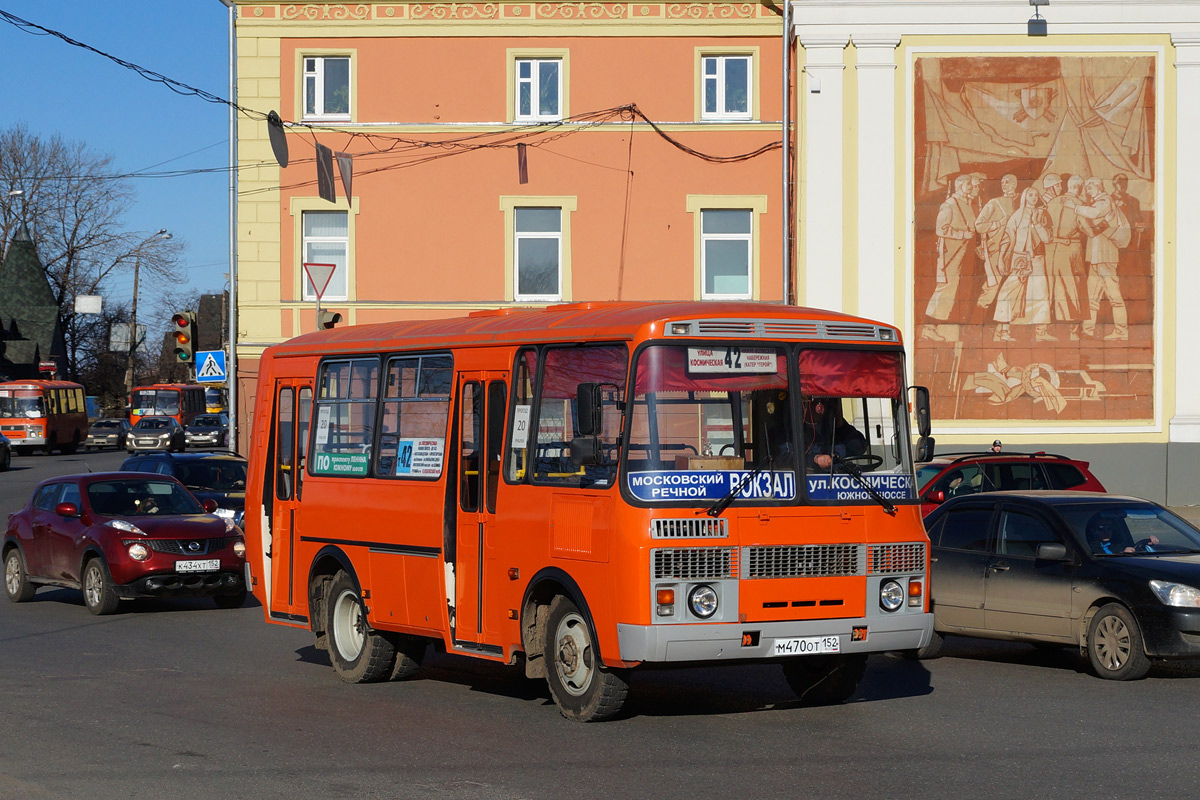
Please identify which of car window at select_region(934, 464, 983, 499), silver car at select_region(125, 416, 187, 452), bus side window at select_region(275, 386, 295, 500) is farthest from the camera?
silver car at select_region(125, 416, 187, 452)

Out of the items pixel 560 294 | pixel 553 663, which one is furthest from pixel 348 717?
pixel 560 294

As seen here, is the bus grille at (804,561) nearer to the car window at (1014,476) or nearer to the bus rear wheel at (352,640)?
the bus rear wheel at (352,640)

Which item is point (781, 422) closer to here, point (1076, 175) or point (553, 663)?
point (553, 663)

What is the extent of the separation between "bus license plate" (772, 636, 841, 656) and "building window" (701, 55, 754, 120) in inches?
936

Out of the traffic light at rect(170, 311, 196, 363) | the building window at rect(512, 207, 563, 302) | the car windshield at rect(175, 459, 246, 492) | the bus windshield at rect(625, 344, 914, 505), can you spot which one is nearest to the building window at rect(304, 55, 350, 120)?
the building window at rect(512, 207, 563, 302)

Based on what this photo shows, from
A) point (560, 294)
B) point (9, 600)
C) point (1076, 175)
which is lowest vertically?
point (9, 600)

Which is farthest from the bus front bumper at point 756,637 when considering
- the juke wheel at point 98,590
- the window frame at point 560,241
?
the window frame at point 560,241

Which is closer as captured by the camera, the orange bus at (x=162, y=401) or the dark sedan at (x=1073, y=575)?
the dark sedan at (x=1073, y=575)

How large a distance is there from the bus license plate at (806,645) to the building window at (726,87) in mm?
23773

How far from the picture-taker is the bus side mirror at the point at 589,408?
919 centimetres

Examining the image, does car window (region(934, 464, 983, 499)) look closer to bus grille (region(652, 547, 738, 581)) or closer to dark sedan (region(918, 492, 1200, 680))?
dark sedan (region(918, 492, 1200, 680))

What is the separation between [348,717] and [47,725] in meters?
1.86

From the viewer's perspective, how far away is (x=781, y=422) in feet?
32.2

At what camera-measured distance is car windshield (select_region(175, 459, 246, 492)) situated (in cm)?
2295
